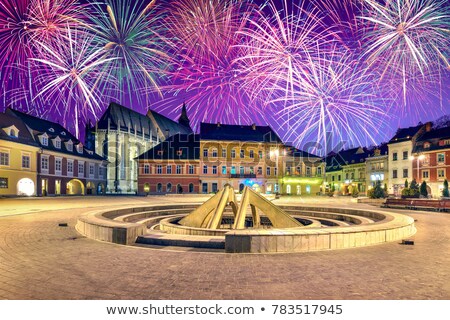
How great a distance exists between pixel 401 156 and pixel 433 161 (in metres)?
7.49

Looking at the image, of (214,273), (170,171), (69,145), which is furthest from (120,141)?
(214,273)

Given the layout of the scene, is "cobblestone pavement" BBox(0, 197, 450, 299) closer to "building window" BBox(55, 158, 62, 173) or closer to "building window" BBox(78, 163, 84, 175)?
"building window" BBox(55, 158, 62, 173)

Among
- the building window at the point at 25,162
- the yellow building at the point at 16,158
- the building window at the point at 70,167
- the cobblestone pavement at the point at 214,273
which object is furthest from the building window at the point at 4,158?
the cobblestone pavement at the point at 214,273

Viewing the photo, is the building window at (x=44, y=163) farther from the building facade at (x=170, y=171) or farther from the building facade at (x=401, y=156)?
the building facade at (x=401, y=156)

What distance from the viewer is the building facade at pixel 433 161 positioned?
50.9 m

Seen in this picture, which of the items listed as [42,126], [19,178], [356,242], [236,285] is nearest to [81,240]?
[236,285]

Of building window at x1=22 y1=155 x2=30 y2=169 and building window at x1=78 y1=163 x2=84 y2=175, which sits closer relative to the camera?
building window at x1=22 y1=155 x2=30 y2=169

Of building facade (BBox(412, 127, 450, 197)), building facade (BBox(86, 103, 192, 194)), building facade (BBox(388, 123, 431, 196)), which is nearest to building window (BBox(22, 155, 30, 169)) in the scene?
building facade (BBox(86, 103, 192, 194))

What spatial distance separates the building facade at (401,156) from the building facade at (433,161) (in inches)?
47.5

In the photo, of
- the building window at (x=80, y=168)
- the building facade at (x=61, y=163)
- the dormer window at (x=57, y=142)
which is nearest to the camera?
the building facade at (x=61, y=163)

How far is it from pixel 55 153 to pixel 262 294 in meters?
54.7

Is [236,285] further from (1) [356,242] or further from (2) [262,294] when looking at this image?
(1) [356,242]

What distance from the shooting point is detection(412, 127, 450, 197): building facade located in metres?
50.9

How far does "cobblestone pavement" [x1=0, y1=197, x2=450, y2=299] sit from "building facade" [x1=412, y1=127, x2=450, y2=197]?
164 ft
